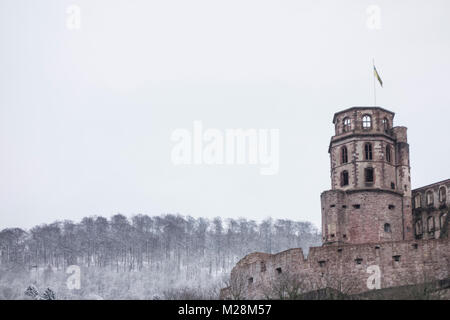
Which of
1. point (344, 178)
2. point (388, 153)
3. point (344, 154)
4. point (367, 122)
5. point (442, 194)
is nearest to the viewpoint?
point (344, 178)

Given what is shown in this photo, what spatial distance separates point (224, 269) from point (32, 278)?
92.3 feet

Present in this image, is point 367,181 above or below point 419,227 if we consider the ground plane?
above

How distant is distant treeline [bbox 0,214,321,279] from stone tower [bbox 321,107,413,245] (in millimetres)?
53517

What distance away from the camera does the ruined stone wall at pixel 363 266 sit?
5997cm

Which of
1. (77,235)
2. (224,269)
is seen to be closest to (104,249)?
(77,235)

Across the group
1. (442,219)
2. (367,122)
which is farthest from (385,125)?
(442,219)

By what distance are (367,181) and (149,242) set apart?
63.7m

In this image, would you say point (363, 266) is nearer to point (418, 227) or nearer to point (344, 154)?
point (344, 154)

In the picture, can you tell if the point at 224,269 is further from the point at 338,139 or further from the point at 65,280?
the point at 338,139

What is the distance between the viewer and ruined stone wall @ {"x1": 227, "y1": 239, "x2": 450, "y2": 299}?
59969 millimetres

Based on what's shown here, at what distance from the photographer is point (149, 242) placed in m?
130

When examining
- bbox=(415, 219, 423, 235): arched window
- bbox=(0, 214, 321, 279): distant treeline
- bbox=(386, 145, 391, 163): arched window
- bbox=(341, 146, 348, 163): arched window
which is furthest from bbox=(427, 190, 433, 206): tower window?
bbox=(0, 214, 321, 279): distant treeline
